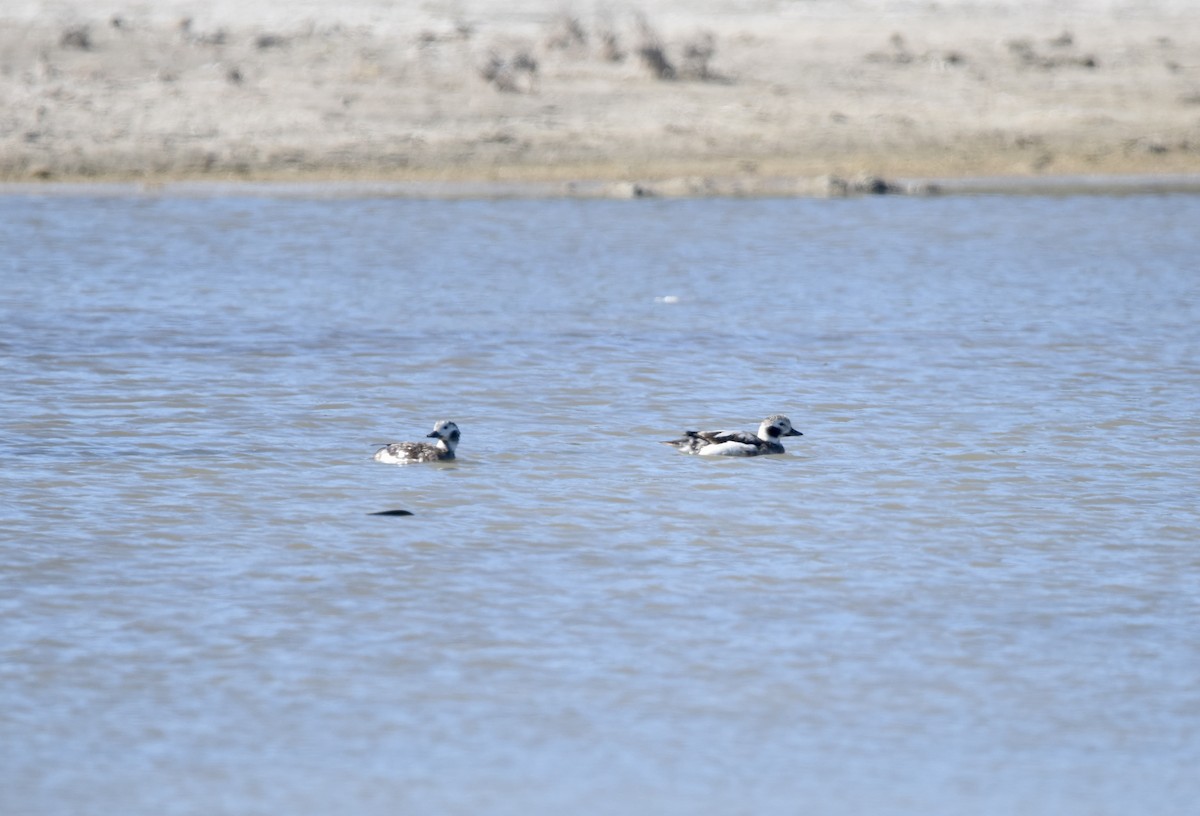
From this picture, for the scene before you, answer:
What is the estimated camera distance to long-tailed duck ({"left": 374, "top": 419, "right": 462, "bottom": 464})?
9.63 meters

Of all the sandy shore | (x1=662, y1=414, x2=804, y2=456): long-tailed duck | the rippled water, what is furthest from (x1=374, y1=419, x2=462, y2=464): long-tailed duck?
the sandy shore

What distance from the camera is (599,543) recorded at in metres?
8.13

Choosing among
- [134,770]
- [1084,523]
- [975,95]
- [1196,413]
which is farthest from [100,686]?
[975,95]

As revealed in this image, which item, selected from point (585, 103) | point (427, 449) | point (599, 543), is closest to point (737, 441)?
point (427, 449)

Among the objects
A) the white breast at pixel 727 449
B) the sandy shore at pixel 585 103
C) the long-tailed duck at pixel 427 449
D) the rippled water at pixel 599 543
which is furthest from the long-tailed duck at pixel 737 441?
the sandy shore at pixel 585 103

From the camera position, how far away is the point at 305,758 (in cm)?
562

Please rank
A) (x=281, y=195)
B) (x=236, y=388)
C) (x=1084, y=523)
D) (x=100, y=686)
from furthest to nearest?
(x=281, y=195)
(x=236, y=388)
(x=1084, y=523)
(x=100, y=686)

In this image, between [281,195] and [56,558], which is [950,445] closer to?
[56,558]

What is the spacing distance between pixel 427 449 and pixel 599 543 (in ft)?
5.87

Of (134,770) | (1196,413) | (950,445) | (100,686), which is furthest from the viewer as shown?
(1196,413)

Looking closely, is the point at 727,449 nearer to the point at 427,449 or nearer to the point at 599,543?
the point at 427,449

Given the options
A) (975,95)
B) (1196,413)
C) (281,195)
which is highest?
(975,95)

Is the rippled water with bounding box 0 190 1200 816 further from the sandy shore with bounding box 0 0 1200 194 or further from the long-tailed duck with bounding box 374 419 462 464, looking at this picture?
the sandy shore with bounding box 0 0 1200 194

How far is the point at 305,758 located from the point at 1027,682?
248 cm
